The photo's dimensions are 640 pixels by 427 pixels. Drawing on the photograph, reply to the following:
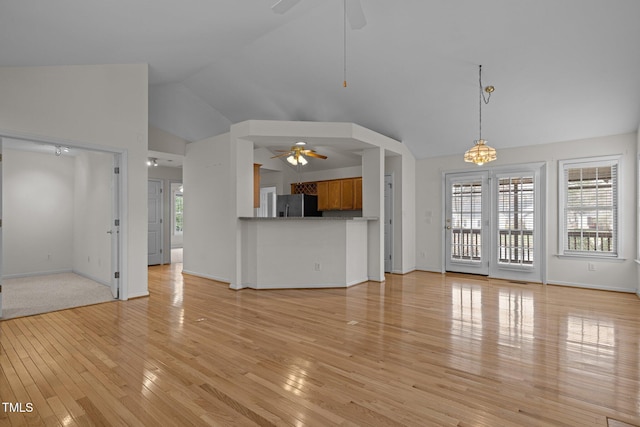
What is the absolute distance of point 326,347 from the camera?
297 centimetres

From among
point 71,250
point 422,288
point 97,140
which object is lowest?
point 422,288

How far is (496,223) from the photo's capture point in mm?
6504

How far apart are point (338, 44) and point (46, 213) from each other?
21.7 feet

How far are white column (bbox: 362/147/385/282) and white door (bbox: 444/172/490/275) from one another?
6.36 feet

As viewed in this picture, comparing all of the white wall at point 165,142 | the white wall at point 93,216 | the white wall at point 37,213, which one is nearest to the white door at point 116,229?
the white wall at point 93,216

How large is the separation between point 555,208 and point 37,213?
9.90 m

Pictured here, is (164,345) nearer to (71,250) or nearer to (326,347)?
(326,347)

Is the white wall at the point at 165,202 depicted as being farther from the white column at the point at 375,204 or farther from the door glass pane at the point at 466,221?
the door glass pane at the point at 466,221

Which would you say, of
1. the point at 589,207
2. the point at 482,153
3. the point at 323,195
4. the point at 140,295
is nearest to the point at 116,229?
the point at 140,295

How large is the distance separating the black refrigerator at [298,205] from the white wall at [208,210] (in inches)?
97.8

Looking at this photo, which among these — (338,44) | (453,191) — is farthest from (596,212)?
(338,44)

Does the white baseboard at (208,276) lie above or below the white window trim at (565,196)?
below

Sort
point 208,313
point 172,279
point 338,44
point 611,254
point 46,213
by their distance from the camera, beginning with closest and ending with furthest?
point 208,313
point 338,44
point 611,254
point 172,279
point 46,213

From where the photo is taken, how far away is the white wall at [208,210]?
5.92m
